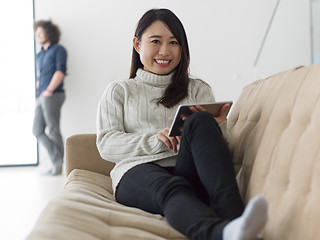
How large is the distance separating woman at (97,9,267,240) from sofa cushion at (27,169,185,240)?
0.06m

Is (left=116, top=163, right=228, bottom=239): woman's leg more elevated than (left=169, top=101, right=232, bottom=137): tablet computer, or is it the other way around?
(left=169, top=101, right=232, bottom=137): tablet computer

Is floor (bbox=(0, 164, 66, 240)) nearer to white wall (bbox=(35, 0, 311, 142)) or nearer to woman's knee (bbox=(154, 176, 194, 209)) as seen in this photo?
white wall (bbox=(35, 0, 311, 142))

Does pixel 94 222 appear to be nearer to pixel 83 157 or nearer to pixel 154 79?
pixel 154 79

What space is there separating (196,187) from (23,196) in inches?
98.4

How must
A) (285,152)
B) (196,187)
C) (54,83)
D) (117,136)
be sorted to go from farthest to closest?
1. (54,83)
2. (117,136)
3. (196,187)
4. (285,152)

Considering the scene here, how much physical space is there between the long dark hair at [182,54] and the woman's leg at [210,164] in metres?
0.42

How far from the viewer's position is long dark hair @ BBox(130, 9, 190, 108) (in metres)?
1.78

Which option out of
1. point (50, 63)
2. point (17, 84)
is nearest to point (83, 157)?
point (50, 63)

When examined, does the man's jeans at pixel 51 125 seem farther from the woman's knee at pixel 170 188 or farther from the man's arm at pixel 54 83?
the woman's knee at pixel 170 188

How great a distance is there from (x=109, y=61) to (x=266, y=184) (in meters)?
3.92

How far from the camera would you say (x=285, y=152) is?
1242mm

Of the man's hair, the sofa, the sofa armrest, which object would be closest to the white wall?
the man's hair

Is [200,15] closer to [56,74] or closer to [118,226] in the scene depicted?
[56,74]

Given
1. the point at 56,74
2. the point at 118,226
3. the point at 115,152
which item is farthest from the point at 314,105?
the point at 56,74
